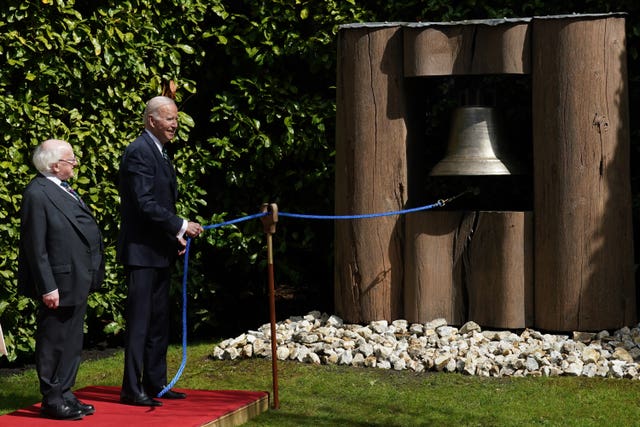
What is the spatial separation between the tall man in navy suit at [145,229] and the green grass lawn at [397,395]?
813 millimetres

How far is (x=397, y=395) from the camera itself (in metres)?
7.13

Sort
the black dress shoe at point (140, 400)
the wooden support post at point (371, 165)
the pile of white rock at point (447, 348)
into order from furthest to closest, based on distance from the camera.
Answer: the wooden support post at point (371, 165) → the pile of white rock at point (447, 348) → the black dress shoe at point (140, 400)

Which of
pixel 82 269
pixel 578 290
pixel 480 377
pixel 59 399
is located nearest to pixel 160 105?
pixel 82 269

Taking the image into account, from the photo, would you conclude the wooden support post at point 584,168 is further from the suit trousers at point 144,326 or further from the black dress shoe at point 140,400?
the black dress shoe at point 140,400

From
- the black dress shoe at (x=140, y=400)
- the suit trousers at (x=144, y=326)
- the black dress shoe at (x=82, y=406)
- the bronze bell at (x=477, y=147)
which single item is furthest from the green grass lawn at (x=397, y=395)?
the bronze bell at (x=477, y=147)

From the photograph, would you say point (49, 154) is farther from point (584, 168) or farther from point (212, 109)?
point (584, 168)

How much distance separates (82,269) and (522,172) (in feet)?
11.9

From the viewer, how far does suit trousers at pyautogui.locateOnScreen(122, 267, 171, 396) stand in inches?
260

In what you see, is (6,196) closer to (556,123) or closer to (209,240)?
(209,240)

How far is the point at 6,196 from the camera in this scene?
800 cm

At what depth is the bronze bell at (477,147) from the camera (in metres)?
8.33

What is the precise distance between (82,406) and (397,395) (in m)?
1.98

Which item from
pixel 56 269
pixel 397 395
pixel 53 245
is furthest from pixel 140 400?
pixel 397 395

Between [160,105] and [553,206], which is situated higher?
[160,105]
